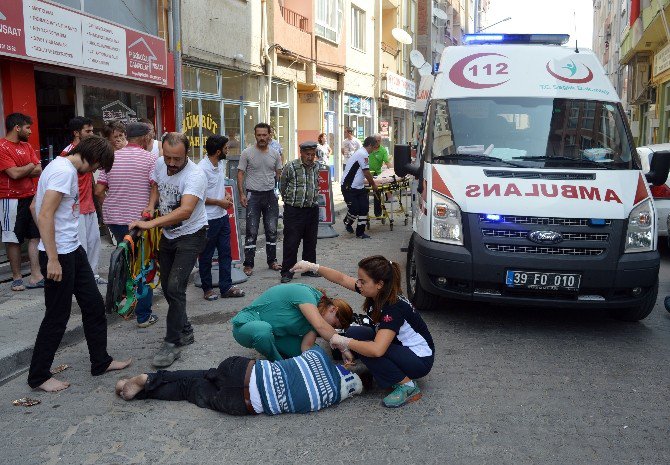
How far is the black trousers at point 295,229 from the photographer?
26.0ft

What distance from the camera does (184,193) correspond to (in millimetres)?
5211

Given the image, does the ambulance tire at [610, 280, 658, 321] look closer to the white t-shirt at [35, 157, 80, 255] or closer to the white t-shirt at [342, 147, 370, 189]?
the white t-shirt at [35, 157, 80, 255]

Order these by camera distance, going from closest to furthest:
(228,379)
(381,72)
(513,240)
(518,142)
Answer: (228,379) < (513,240) < (518,142) < (381,72)

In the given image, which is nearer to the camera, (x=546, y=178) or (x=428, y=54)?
(x=546, y=178)

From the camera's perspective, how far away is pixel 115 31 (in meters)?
10.6

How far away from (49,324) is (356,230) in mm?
7788

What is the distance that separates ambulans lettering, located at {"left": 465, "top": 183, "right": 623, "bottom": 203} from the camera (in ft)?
18.8

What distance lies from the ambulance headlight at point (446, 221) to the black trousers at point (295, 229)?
2297 millimetres

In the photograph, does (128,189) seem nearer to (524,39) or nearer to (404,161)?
(404,161)

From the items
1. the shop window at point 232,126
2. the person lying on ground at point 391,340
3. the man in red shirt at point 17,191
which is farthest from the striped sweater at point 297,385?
the shop window at point 232,126

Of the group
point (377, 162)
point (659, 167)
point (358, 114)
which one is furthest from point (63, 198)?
point (358, 114)

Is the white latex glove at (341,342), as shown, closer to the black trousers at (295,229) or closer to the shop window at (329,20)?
the black trousers at (295,229)

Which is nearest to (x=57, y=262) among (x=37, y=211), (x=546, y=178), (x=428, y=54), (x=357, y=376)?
(x=37, y=211)

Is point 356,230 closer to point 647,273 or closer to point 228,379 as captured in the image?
point 647,273
